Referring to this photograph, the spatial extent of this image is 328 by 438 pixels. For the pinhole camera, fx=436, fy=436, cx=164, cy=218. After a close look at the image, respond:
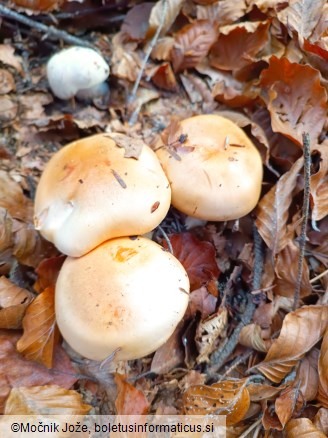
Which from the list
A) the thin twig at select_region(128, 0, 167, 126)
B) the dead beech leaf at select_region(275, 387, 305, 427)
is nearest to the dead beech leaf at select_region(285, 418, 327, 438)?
the dead beech leaf at select_region(275, 387, 305, 427)

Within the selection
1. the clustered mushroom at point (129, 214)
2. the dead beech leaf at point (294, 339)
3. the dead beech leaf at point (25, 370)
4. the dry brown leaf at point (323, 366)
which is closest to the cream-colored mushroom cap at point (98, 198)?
the clustered mushroom at point (129, 214)

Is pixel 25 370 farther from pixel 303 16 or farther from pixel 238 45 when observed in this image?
pixel 303 16

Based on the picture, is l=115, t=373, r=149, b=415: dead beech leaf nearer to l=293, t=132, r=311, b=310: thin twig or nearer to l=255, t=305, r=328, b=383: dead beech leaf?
l=255, t=305, r=328, b=383: dead beech leaf

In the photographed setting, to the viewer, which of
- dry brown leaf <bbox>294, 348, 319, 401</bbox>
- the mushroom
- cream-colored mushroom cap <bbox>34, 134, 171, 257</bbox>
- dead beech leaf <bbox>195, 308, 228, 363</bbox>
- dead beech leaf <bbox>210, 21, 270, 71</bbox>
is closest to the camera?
cream-colored mushroom cap <bbox>34, 134, 171, 257</bbox>

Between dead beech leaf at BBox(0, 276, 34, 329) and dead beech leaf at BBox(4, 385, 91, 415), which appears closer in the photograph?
dead beech leaf at BBox(4, 385, 91, 415)

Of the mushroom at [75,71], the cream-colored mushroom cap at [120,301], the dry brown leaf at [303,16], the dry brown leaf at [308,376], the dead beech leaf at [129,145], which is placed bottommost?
the dry brown leaf at [308,376]

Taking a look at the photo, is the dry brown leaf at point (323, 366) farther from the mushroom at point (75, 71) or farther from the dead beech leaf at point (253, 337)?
the mushroom at point (75, 71)

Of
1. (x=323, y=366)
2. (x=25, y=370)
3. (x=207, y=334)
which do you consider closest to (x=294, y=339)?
(x=323, y=366)
